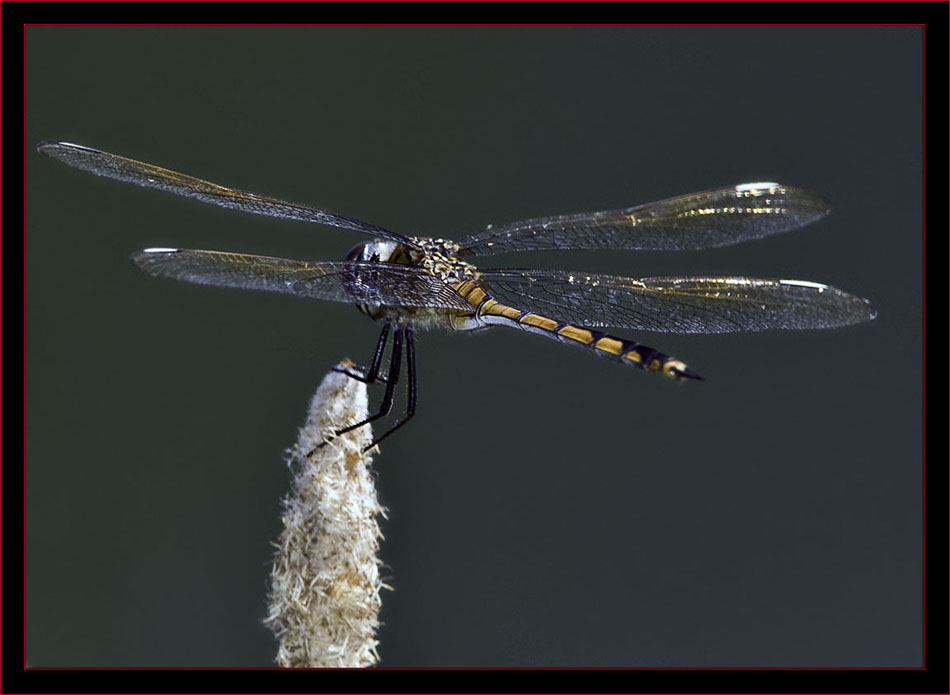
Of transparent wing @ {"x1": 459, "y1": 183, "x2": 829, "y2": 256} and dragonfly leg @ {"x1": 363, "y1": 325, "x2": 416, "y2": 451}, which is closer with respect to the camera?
dragonfly leg @ {"x1": 363, "y1": 325, "x2": 416, "y2": 451}

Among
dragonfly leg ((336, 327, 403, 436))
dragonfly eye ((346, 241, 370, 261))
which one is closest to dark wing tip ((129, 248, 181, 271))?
dragonfly eye ((346, 241, 370, 261))

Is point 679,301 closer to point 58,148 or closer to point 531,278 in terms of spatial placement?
point 531,278

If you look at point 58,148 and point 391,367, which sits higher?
point 58,148

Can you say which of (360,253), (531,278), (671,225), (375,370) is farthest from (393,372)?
(671,225)

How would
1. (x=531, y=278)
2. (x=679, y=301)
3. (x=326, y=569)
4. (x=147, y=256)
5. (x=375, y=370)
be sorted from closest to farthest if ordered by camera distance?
(x=326, y=569), (x=147, y=256), (x=375, y=370), (x=679, y=301), (x=531, y=278)

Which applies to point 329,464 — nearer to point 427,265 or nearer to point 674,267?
point 427,265

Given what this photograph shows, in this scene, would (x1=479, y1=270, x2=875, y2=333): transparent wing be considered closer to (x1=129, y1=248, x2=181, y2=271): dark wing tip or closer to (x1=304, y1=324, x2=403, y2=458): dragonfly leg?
(x1=304, y1=324, x2=403, y2=458): dragonfly leg
